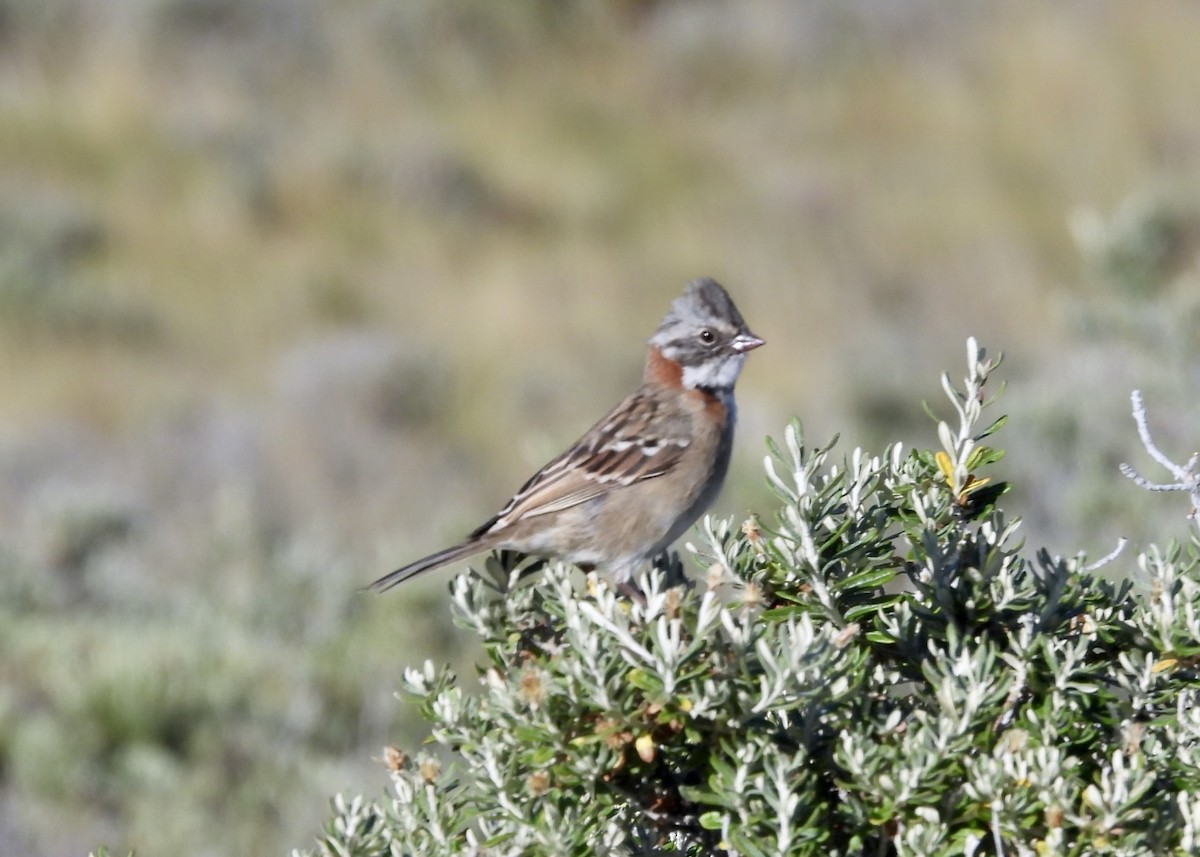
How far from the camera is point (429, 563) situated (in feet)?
14.4

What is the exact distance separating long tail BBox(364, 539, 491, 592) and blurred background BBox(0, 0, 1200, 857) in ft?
3.10

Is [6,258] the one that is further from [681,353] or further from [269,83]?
[681,353]

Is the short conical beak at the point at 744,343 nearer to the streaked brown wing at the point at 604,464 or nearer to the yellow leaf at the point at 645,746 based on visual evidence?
the streaked brown wing at the point at 604,464

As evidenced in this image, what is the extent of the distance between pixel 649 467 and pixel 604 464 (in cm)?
15

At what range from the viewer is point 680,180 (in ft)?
64.1

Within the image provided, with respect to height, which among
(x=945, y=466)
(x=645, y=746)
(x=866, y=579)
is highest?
(x=945, y=466)

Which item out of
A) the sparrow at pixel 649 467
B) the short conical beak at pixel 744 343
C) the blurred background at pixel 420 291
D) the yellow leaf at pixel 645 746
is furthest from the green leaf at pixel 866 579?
the blurred background at pixel 420 291

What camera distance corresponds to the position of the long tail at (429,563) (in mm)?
4297

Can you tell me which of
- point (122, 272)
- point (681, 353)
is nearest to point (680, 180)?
point (122, 272)

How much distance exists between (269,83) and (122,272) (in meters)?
5.65

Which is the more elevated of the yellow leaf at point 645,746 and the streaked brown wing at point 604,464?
the streaked brown wing at point 604,464

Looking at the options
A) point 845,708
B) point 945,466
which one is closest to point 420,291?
point 945,466

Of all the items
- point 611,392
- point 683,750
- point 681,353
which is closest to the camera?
point 683,750

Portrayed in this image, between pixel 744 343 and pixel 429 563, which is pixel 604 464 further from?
pixel 429 563
